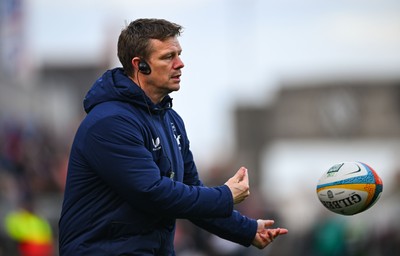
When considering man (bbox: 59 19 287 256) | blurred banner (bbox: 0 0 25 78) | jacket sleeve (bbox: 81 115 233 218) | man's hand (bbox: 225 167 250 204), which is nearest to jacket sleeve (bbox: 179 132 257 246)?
man (bbox: 59 19 287 256)

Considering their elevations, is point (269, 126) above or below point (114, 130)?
below

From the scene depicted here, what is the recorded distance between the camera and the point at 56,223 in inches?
621

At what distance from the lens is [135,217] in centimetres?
619

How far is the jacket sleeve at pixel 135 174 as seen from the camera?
604 cm

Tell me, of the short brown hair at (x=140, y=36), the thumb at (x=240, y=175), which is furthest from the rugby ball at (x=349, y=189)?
the short brown hair at (x=140, y=36)

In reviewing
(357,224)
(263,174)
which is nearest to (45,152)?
(357,224)

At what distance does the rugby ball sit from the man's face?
1360 millimetres

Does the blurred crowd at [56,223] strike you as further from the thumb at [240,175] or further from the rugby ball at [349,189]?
the thumb at [240,175]

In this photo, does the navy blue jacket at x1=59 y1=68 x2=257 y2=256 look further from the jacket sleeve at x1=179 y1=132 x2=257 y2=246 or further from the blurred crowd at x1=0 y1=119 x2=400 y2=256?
the blurred crowd at x1=0 y1=119 x2=400 y2=256

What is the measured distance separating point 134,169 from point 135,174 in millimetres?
30

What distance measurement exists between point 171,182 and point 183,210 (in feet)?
0.57

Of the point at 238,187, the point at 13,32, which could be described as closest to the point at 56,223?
the point at 13,32

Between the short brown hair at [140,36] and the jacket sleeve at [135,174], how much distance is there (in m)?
0.43

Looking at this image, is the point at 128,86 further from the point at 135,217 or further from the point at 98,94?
the point at 135,217
